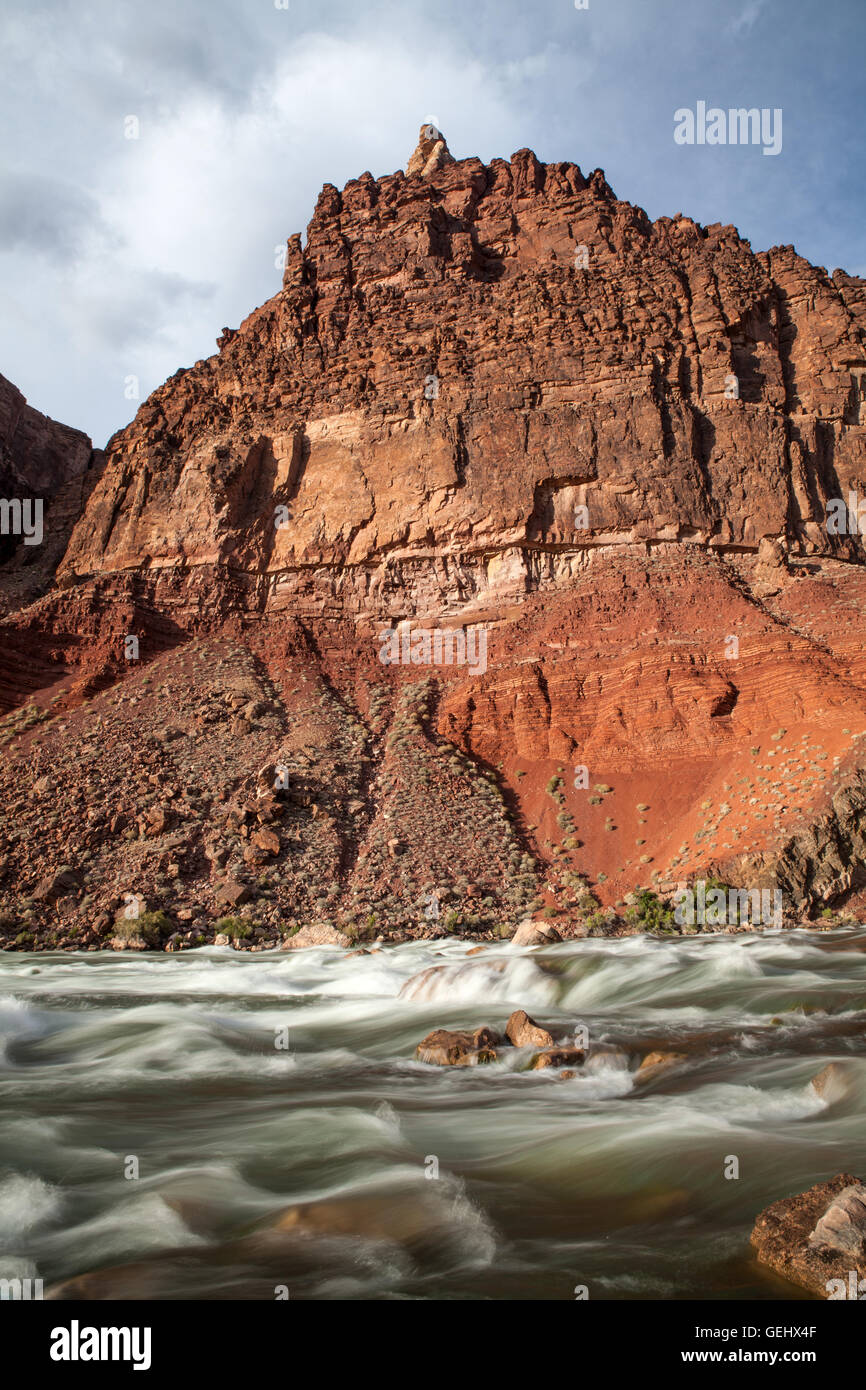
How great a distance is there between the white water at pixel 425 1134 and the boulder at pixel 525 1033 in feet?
1.40

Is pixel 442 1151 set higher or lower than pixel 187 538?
lower

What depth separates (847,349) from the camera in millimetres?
39594

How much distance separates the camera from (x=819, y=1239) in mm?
4453

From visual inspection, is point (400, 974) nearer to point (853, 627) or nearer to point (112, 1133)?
point (112, 1133)

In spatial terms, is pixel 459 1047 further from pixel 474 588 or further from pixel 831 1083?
pixel 474 588

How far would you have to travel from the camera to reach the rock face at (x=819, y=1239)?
13.9 ft

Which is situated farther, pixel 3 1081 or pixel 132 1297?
pixel 3 1081

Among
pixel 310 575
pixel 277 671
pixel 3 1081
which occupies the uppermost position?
pixel 310 575

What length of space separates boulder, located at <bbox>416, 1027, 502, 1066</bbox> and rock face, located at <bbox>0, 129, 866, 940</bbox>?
9.62 meters

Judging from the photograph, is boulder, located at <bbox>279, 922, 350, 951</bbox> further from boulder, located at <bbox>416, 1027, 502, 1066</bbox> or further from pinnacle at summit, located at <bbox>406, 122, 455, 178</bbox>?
pinnacle at summit, located at <bbox>406, 122, 455, 178</bbox>

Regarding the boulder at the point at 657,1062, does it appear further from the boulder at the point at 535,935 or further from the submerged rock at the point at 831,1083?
the boulder at the point at 535,935

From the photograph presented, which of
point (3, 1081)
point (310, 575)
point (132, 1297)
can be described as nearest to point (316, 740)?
point (310, 575)

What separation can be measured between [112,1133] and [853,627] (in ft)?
87.0
